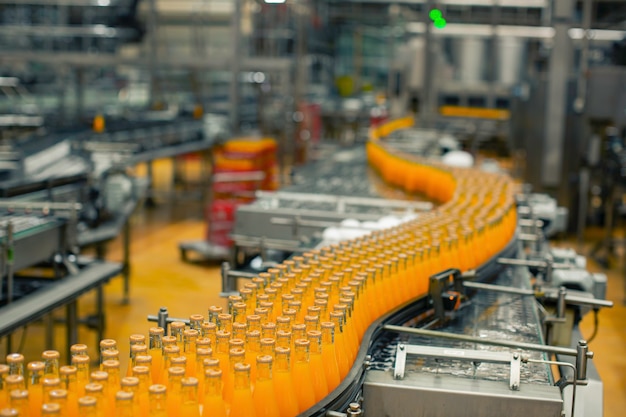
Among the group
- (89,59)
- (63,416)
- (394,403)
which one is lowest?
(394,403)

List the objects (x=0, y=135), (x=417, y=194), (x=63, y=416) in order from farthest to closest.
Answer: (x=0, y=135) < (x=417, y=194) < (x=63, y=416)

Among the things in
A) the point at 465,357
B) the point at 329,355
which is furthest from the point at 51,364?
the point at 465,357

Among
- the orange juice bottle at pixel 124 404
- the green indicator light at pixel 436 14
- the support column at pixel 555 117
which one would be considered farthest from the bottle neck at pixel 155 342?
the support column at pixel 555 117

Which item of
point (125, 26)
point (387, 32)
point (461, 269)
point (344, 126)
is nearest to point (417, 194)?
point (461, 269)

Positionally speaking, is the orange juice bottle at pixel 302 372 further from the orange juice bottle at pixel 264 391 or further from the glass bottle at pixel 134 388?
the glass bottle at pixel 134 388

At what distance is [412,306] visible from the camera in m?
2.91

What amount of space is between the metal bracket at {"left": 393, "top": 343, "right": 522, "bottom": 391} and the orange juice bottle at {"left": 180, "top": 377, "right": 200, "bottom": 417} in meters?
0.80

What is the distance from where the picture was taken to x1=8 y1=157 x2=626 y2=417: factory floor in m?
5.65

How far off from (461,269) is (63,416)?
2.10m

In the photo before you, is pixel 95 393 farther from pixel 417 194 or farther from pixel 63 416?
pixel 417 194

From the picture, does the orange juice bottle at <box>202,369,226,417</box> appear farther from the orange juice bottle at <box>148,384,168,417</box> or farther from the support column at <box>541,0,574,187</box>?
the support column at <box>541,0,574,187</box>

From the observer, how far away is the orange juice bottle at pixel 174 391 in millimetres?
1657

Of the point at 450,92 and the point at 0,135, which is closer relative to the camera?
the point at 0,135

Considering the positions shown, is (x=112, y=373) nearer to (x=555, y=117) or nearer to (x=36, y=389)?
(x=36, y=389)
